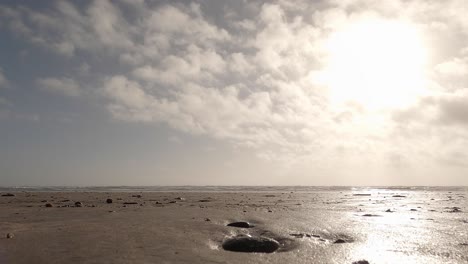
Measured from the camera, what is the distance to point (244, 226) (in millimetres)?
8328

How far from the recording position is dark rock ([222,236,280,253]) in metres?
6.01

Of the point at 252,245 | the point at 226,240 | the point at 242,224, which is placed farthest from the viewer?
the point at 242,224

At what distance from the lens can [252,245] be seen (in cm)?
608

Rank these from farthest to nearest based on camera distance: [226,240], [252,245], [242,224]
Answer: [242,224] → [226,240] → [252,245]

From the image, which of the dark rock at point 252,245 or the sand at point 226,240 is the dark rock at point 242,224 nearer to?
the sand at point 226,240

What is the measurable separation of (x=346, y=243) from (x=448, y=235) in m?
2.52

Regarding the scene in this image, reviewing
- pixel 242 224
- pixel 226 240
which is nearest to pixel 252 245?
pixel 226 240

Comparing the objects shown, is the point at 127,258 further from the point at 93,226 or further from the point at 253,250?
the point at 93,226

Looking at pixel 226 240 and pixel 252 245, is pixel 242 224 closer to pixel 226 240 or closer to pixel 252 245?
pixel 226 240

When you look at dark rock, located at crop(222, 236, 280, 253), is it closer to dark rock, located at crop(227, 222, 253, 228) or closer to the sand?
the sand

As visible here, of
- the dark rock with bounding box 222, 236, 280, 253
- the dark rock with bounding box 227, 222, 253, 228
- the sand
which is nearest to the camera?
the sand

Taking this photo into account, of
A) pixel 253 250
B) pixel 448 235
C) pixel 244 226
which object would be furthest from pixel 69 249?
pixel 448 235

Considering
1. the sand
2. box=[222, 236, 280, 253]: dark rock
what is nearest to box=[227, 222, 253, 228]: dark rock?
the sand

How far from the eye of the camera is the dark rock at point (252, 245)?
237 inches
